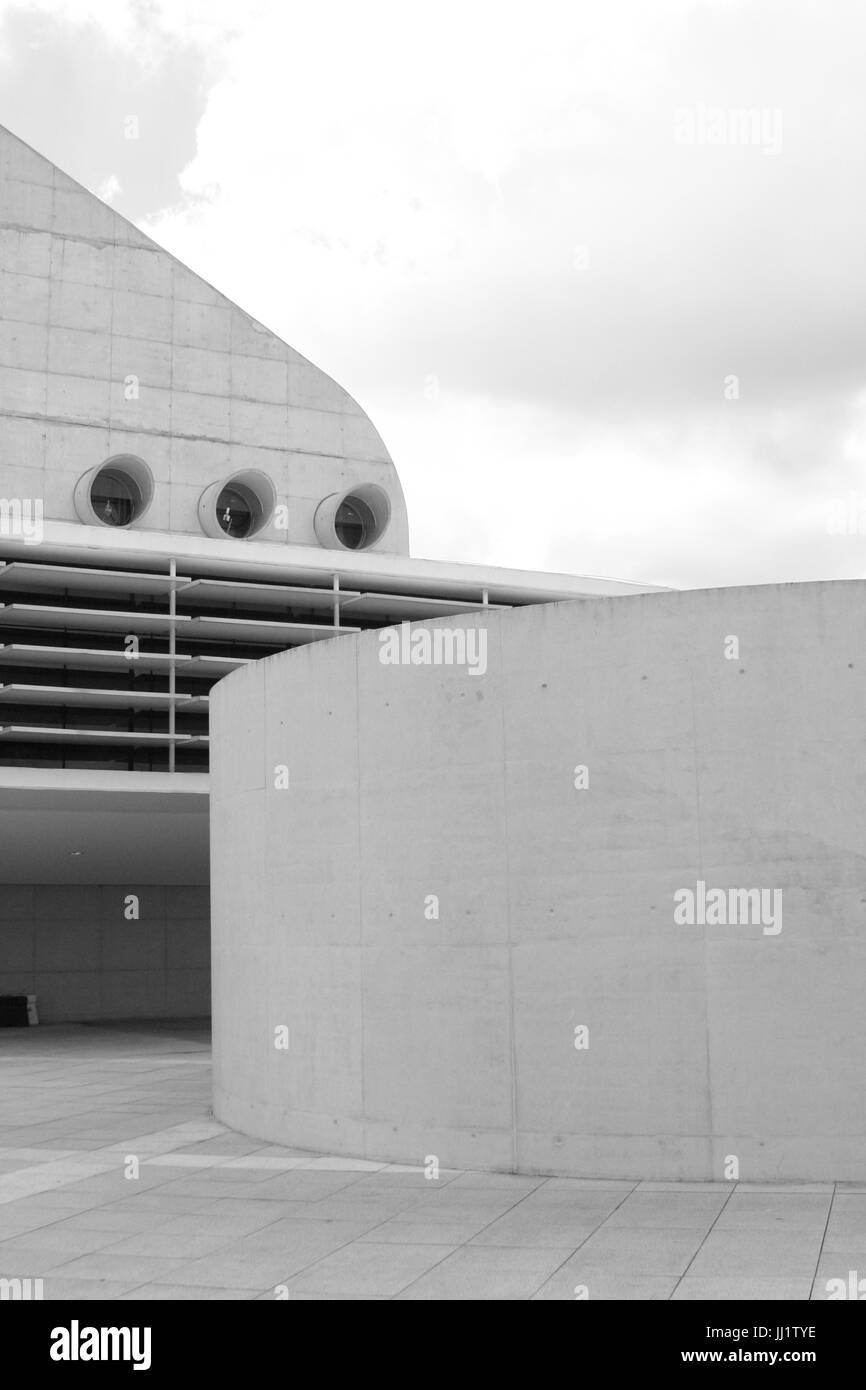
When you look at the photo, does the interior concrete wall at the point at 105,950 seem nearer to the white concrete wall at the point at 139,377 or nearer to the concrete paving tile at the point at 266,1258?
the white concrete wall at the point at 139,377

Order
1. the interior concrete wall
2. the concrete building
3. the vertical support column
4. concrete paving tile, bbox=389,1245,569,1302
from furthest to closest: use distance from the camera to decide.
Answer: the interior concrete wall < the concrete building < the vertical support column < concrete paving tile, bbox=389,1245,569,1302

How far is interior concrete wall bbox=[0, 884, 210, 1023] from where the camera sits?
30.8 metres

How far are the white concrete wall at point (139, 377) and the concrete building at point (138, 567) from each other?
0.13 feet

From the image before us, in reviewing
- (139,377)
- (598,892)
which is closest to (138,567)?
(139,377)

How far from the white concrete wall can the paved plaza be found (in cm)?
1760

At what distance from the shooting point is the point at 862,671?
36.9ft

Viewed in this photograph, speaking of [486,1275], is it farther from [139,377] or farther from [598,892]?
[139,377]

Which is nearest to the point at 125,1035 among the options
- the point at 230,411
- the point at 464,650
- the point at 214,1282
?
the point at 230,411

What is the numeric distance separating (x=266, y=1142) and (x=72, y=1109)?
3924 mm

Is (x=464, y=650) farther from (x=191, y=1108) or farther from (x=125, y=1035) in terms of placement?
(x=125, y=1035)

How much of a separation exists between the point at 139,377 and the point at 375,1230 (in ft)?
74.3

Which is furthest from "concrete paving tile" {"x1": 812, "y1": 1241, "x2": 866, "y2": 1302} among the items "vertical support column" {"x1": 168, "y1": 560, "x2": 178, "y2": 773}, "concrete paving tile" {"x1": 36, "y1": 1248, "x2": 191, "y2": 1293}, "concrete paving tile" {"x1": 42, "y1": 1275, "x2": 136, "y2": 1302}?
"vertical support column" {"x1": 168, "y1": 560, "x2": 178, "y2": 773}

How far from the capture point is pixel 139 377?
29.5 meters

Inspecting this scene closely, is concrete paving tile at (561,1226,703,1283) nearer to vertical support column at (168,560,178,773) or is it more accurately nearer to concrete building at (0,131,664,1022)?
concrete building at (0,131,664,1022)
